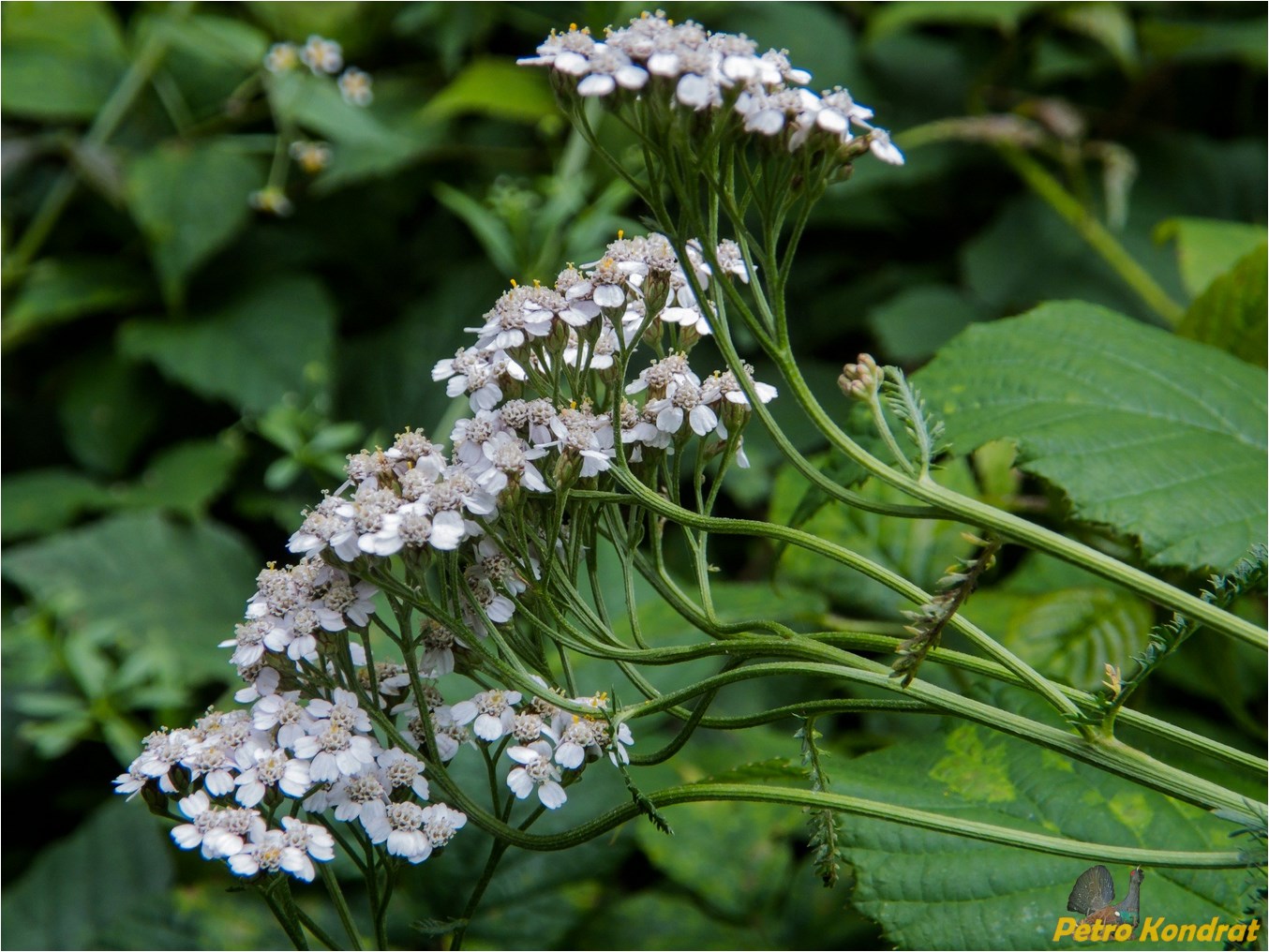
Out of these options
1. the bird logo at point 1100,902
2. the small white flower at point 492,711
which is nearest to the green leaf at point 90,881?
the small white flower at point 492,711

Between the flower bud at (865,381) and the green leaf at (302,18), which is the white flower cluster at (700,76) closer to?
the flower bud at (865,381)

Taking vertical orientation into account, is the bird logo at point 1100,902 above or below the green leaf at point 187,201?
below

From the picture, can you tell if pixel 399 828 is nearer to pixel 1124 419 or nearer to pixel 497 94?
pixel 1124 419

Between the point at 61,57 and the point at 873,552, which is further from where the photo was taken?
the point at 61,57

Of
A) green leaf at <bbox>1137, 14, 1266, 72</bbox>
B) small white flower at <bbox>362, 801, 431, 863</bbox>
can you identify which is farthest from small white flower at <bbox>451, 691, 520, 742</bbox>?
green leaf at <bbox>1137, 14, 1266, 72</bbox>

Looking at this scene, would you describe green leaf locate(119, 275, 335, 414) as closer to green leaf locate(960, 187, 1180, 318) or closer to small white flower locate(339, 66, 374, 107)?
small white flower locate(339, 66, 374, 107)

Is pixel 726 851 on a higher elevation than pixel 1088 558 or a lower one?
lower

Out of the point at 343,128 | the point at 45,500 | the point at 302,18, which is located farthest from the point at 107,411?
the point at 302,18
